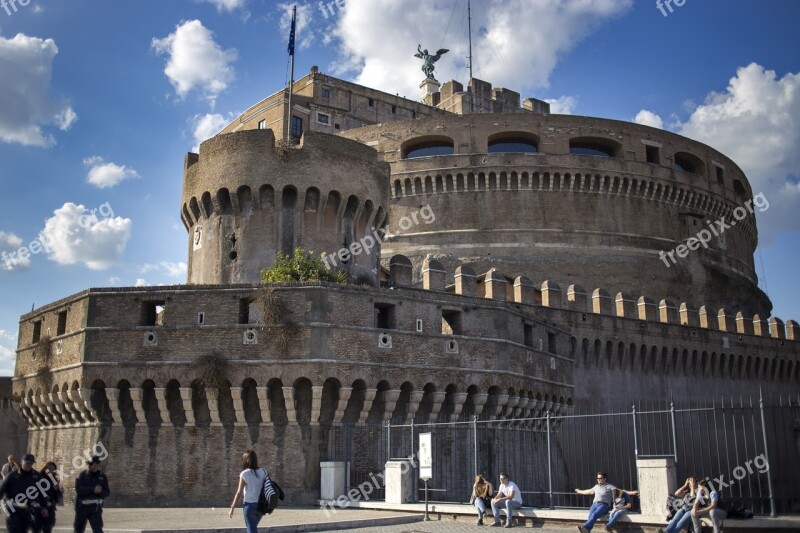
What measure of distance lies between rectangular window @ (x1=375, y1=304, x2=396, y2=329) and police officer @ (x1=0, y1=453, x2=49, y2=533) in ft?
36.5

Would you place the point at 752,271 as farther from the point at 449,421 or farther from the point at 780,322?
the point at 449,421

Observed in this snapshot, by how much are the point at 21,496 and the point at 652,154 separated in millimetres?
45255

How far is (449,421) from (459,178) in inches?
1004

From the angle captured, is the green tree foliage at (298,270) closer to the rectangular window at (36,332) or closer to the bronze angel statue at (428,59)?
the rectangular window at (36,332)

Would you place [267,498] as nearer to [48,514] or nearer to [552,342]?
[48,514]

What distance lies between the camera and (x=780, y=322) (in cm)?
4416

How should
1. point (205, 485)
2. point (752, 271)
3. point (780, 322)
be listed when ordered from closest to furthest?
point (205, 485) < point (780, 322) < point (752, 271)

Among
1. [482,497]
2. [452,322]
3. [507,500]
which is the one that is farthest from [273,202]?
[507,500]

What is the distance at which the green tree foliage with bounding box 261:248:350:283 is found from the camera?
22094mm

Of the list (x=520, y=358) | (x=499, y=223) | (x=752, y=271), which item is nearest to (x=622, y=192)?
(x=499, y=223)

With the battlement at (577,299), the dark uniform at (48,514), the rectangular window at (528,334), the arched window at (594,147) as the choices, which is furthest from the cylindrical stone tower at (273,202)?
the arched window at (594,147)

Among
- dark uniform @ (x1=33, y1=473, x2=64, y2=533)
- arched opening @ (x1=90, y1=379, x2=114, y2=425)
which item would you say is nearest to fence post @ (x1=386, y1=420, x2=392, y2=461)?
arched opening @ (x1=90, y1=379, x2=114, y2=425)

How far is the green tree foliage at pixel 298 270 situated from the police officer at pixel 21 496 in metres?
10.9

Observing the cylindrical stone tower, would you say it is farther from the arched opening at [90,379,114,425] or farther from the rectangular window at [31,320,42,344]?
the arched opening at [90,379,114,425]
